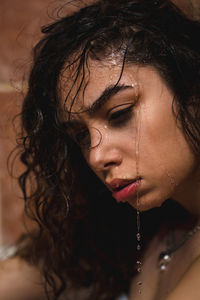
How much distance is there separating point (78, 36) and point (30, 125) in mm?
220

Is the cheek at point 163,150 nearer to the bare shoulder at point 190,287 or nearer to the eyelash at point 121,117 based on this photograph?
the eyelash at point 121,117

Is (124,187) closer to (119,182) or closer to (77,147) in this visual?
(119,182)

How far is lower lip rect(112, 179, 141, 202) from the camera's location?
80 cm

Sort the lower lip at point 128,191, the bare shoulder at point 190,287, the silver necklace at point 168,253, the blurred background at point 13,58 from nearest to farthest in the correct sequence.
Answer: the bare shoulder at point 190,287 < the lower lip at point 128,191 < the silver necklace at point 168,253 < the blurred background at point 13,58

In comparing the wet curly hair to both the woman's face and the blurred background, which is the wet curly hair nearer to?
the woman's face

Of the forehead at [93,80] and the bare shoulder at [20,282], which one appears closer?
the forehead at [93,80]

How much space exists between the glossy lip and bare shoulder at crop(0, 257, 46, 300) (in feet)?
1.35

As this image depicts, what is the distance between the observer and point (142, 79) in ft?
2.55

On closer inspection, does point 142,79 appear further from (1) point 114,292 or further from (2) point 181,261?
(1) point 114,292

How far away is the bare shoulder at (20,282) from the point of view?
1096 mm

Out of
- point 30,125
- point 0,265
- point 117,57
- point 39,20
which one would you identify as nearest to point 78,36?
point 117,57

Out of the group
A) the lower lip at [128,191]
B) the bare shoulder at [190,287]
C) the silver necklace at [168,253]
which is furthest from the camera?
→ the silver necklace at [168,253]

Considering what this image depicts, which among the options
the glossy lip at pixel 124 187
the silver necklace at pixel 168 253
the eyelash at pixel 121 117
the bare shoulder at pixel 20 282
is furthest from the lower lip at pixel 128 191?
the bare shoulder at pixel 20 282

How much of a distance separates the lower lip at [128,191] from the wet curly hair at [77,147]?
0.41ft
